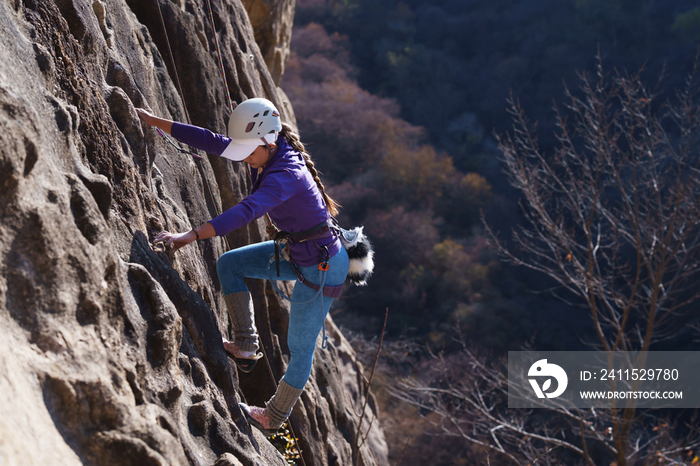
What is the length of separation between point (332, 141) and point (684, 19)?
19.7 meters

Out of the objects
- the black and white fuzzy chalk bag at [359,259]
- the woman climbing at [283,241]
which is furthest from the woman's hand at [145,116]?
the black and white fuzzy chalk bag at [359,259]

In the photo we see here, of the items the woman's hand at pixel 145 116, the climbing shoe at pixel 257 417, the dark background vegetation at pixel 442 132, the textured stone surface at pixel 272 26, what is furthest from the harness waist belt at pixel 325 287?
the dark background vegetation at pixel 442 132

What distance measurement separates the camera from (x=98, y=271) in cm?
244

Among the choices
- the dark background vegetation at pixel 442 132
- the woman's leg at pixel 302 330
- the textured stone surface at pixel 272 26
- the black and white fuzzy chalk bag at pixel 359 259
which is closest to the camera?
the woman's leg at pixel 302 330

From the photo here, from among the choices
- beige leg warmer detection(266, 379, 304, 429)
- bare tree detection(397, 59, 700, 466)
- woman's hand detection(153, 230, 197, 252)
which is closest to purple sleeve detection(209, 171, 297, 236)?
woman's hand detection(153, 230, 197, 252)

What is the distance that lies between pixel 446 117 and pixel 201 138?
104 feet

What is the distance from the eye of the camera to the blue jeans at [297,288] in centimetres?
368

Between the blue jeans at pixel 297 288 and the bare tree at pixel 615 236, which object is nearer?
the blue jeans at pixel 297 288

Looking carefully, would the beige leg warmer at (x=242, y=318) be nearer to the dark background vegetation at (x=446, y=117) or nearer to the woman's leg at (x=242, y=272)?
the woman's leg at (x=242, y=272)

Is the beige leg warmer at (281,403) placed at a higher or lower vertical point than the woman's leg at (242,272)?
lower

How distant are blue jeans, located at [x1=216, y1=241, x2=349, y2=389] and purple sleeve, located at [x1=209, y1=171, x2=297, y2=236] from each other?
0.60m

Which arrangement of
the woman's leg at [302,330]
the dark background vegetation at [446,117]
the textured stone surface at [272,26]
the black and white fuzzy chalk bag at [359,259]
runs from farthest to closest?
1. the dark background vegetation at [446,117]
2. the textured stone surface at [272,26]
3. the black and white fuzzy chalk bag at [359,259]
4. the woman's leg at [302,330]

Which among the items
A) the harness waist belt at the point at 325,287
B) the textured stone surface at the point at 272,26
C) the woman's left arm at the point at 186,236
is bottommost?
the woman's left arm at the point at 186,236

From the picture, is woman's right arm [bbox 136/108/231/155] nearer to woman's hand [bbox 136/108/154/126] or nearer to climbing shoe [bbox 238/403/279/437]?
woman's hand [bbox 136/108/154/126]
